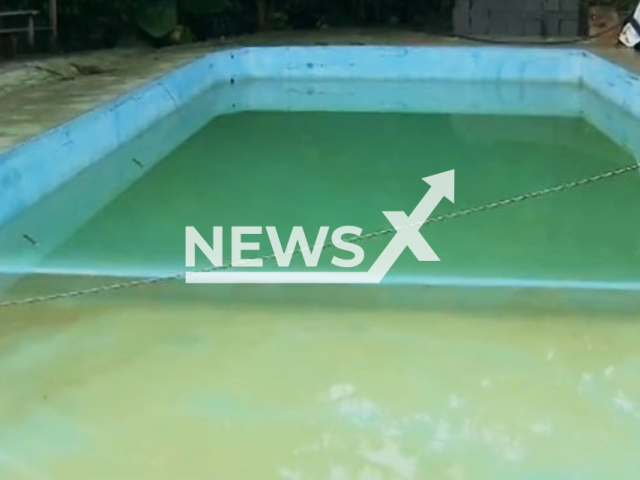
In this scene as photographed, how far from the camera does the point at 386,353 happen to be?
3277 mm

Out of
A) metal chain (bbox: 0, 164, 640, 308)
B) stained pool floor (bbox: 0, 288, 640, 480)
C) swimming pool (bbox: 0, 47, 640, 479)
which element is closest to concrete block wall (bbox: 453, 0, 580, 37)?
swimming pool (bbox: 0, 47, 640, 479)

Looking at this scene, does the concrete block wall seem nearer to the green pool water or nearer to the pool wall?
the pool wall

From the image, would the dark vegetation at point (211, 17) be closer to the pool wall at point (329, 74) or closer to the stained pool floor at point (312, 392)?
the pool wall at point (329, 74)

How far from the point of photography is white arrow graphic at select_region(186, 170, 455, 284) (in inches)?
152

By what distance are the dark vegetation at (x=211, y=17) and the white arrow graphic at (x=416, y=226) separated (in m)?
4.51

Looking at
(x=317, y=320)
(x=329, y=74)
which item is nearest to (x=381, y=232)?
(x=317, y=320)

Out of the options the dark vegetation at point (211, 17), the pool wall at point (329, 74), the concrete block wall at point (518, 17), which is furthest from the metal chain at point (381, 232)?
the dark vegetation at point (211, 17)

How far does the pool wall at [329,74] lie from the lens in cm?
580

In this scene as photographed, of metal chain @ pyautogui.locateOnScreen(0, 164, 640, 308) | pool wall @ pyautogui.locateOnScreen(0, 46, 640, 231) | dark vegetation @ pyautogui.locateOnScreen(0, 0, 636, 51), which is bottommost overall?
metal chain @ pyautogui.locateOnScreen(0, 164, 640, 308)

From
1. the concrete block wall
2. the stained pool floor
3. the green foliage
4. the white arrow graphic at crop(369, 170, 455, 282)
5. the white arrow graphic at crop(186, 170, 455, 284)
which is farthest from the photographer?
the concrete block wall

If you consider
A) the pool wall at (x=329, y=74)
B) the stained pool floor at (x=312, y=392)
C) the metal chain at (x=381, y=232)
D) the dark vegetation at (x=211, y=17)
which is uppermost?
the dark vegetation at (x=211, y=17)

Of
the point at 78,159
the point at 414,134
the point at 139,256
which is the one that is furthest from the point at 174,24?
the point at 139,256

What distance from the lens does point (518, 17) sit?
1016cm

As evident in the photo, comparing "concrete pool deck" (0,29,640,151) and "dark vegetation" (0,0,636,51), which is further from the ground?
"dark vegetation" (0,0,636,51)
